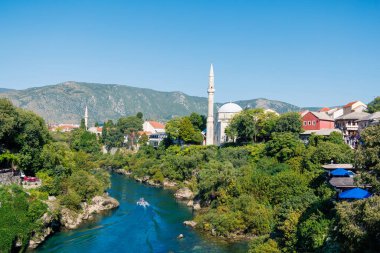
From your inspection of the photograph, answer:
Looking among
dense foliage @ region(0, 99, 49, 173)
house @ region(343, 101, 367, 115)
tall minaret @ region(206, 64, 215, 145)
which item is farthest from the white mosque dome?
dense foliage @ region(0, 99, 49, 173)

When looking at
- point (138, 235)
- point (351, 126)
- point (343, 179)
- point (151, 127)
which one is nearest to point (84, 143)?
point (151, 127)

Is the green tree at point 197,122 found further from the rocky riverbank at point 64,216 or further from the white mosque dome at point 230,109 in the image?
the rocky riverbank at point 64,216

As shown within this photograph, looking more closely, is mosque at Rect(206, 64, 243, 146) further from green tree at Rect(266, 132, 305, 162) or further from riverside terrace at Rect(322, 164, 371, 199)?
riverside terrace at Rect(322, 164, 371, 199)

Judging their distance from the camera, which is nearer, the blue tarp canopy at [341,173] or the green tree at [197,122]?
the blue tarp canopy at [341,173]

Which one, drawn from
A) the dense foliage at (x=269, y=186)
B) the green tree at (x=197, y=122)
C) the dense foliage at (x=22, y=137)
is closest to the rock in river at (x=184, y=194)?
the dense foliage at (x=269, y=186)

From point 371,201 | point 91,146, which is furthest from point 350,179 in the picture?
point 91,146

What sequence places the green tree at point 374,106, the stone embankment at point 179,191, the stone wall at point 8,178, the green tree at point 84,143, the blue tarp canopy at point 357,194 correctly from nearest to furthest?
1. the blue tarp canopy at point 357,194
2. the stone wall at point 8,178
3. the stone embankment at point 179,191
4. the green tree at point 374,106
5. the green tree at point 84,143

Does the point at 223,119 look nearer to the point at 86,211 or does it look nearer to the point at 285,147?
the point at 285,147
